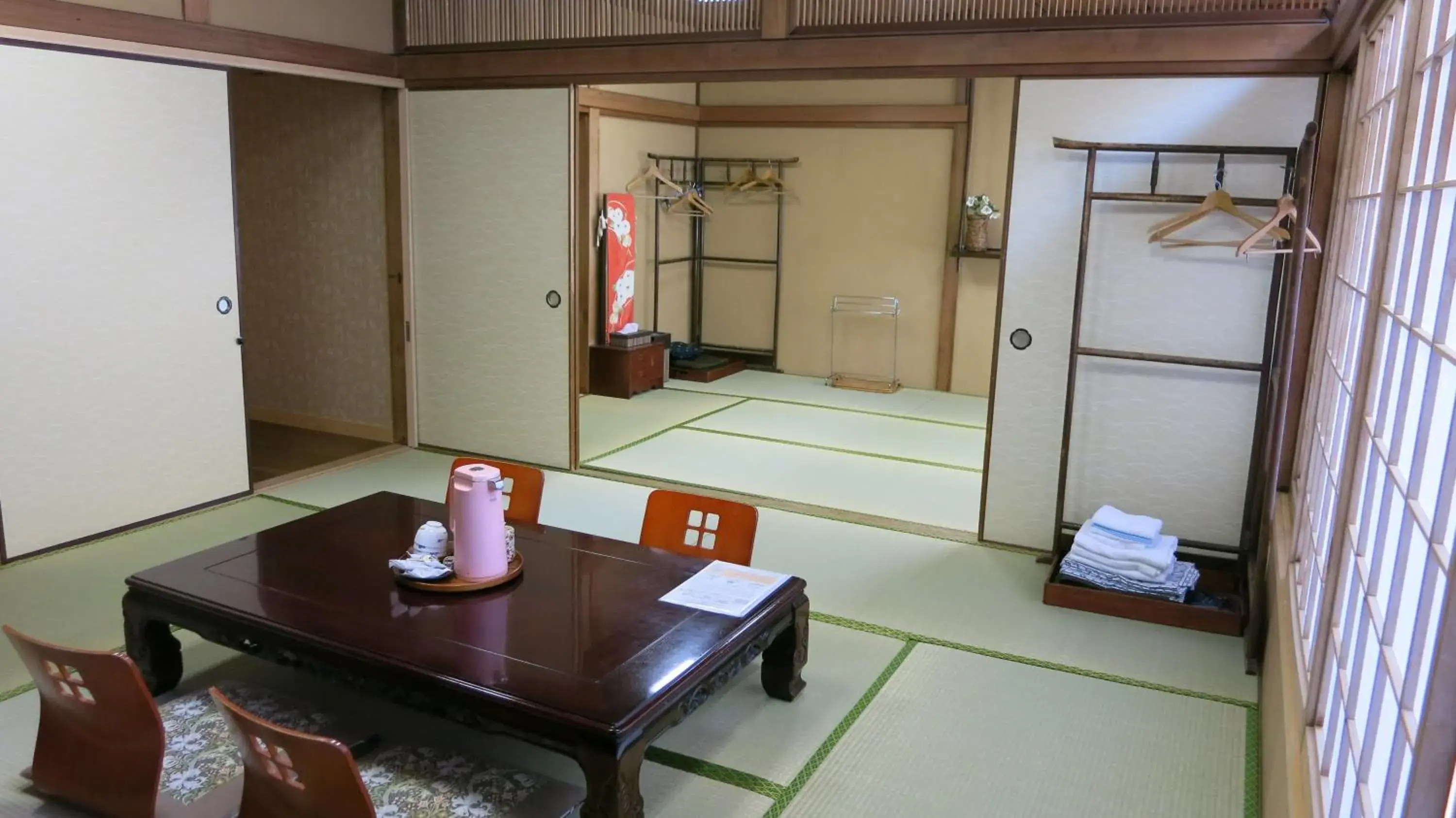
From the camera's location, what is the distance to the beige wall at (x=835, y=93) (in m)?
7.70

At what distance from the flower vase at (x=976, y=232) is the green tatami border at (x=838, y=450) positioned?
91.6 inches

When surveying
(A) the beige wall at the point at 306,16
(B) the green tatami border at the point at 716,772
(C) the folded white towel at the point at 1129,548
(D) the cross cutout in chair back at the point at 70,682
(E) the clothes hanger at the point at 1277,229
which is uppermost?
(A) the beige wall at the point at 306,16

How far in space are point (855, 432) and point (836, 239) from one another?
233 cm

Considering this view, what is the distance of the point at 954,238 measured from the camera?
784 centimetres

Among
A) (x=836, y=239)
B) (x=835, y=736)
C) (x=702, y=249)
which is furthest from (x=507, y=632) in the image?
(x=702, y=249)

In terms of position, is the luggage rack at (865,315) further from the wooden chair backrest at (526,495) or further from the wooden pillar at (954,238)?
the wooden chair backrest at (526,495)

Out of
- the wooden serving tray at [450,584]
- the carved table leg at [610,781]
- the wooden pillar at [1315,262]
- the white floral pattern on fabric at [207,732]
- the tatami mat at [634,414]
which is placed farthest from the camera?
the tatami mat at [634,414]

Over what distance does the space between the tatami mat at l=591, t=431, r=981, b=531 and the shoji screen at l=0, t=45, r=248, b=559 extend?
1.97 meters

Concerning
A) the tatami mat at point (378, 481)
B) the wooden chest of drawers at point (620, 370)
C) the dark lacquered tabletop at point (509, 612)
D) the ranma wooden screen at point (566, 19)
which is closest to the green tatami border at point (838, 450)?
the wooden chest of drawers at point (620, 370)

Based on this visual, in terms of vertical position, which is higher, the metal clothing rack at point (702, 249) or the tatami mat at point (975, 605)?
the metal clothing rack at point (702, 249)

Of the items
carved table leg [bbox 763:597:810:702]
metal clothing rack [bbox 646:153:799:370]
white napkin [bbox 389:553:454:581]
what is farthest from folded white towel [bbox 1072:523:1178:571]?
metal clothing rack [bbox 646:153:799:370]

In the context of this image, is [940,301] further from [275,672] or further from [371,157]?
[275,672]

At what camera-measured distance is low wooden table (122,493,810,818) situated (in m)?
2.19

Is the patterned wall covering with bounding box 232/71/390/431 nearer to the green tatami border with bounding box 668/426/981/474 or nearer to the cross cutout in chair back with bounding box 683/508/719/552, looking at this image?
the green tatami border with bounding box 668/426/981/474
